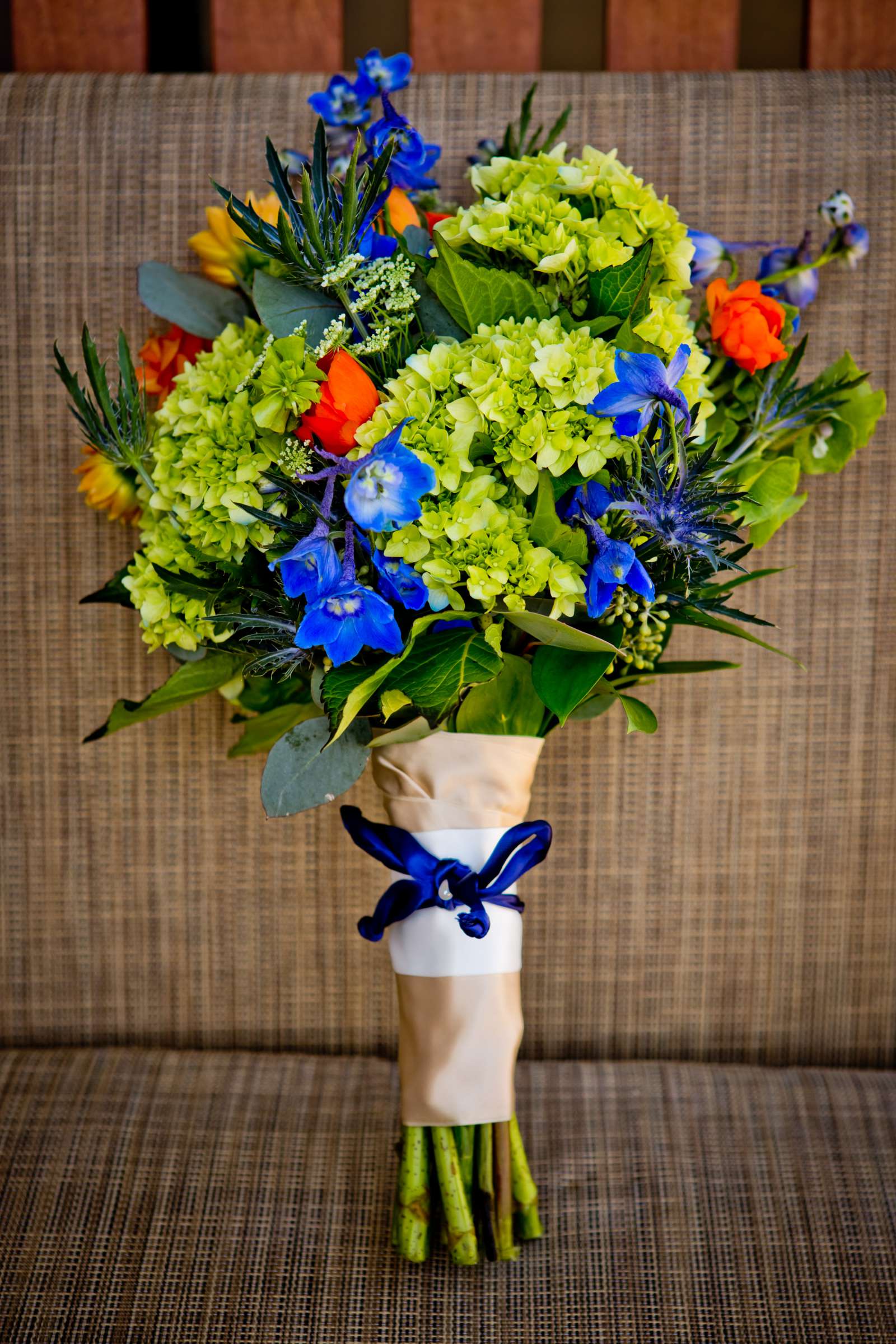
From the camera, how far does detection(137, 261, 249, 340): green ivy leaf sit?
33.5 inches

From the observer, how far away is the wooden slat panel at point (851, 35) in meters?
1.05

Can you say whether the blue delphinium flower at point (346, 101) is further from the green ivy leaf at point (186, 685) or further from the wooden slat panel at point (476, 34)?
the green ivy leaf at point (186, 685)

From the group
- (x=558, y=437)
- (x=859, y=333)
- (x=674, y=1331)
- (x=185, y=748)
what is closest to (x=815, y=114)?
(x=859, y=333)

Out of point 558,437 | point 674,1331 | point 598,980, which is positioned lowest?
point 674,1331

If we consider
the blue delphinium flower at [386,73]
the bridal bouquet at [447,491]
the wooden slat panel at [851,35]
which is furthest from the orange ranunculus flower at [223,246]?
the wooden slat panel at [851,35]

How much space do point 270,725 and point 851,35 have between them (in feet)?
3.28

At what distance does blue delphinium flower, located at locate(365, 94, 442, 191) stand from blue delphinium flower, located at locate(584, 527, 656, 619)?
326 mm

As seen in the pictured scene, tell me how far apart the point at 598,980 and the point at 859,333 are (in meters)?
0.73

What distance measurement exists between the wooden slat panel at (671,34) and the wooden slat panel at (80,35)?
535 millimetres

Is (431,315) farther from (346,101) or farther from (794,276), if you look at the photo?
(794,276)

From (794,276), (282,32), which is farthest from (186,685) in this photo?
(282,32)

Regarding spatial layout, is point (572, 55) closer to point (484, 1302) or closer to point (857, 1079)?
point (857, 1079)

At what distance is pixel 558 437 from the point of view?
590mm

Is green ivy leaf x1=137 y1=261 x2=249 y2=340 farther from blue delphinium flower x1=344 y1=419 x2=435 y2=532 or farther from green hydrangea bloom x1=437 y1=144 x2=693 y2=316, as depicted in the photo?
blue delphinium flower x1=344 y1=419 x2=435 y2=532
